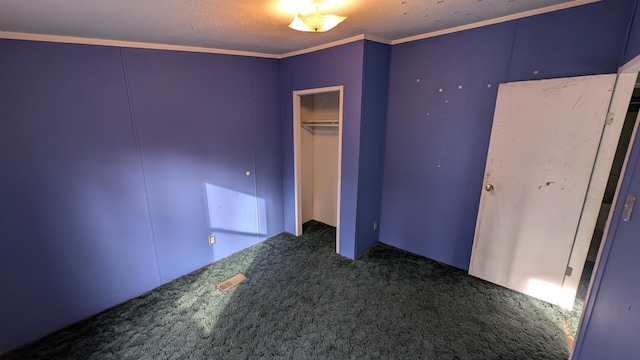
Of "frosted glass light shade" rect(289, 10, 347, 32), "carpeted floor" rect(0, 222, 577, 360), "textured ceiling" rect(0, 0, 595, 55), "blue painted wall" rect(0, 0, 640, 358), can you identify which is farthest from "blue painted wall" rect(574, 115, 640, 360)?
"frosted glass light shade" rect(289, 10, 347, 32)

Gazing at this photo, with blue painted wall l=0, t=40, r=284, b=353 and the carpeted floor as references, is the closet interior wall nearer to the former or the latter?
blue painted wall l=0, t=40, r=284, b=353

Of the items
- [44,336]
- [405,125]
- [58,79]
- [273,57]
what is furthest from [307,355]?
[273,57]

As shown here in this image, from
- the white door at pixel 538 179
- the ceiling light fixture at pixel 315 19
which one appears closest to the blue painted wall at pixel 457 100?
the white door at pixel 538 179

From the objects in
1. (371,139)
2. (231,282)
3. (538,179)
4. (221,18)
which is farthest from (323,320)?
(221,18)

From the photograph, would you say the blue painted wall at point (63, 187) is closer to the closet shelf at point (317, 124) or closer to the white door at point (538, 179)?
the closet shelf at point (317, 124)

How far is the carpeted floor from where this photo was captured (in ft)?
5.95

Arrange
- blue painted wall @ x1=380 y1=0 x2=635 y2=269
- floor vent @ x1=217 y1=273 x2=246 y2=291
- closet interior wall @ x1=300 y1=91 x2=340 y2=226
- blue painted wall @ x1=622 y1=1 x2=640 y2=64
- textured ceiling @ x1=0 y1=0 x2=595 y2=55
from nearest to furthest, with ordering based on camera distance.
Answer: textured ceiling @ x1=0 y1=0 x2=595 y2=55 < blue painted wall @ x1=622 y1=1 x2=640 y2=64 < blue painted wall @ x1=380 y1=0 x2=635 y2=269 < floor vent @ x1=217 y1=273 x2=246 y2=291 < closet interior wall @ x1=300 y1=91 x2=340 y2=226

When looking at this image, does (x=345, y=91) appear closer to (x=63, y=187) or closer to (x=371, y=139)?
(x=371, y=139)

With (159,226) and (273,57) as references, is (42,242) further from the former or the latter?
(273,57)

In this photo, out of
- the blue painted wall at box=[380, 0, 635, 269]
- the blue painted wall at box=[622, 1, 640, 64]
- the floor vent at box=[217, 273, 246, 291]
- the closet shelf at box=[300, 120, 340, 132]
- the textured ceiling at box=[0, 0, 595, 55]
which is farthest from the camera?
the closet shelf at box=[300, 120, 340, 132]

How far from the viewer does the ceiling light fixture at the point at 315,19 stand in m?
1.54

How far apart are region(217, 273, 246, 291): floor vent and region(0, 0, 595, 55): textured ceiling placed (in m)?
2.29

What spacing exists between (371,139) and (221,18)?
5.86ft

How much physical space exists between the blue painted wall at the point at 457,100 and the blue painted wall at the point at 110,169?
1.75 meters
